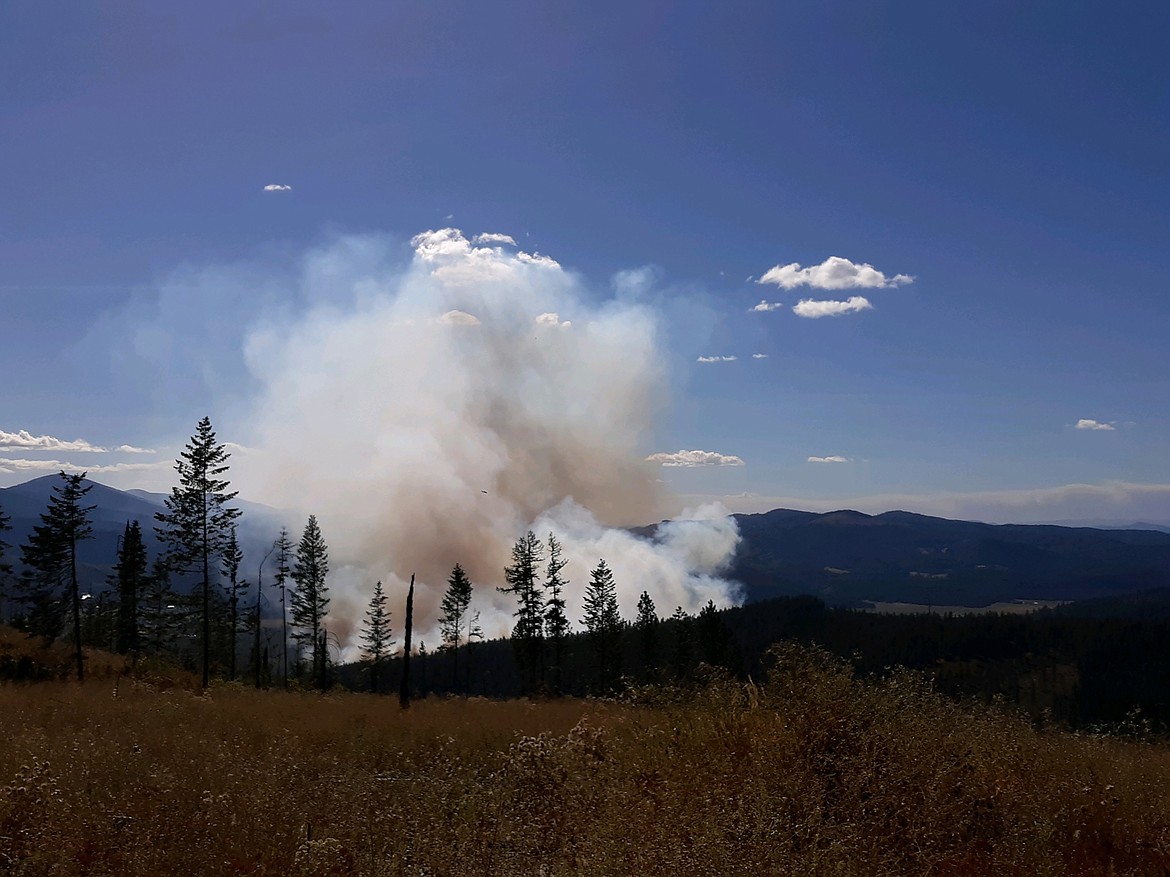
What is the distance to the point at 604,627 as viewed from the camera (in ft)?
257

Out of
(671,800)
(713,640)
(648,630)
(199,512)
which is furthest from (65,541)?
(713,640)

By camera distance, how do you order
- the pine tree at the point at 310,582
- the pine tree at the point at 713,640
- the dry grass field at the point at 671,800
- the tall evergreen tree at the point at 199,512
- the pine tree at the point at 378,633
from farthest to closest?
the pine tree at the point at 378,633, the pine tree at the point at 713,640, the pine tree at the point at 310,582, the tall evergreen tree at the point at 199,512, the dry grass field at the point at 671,800

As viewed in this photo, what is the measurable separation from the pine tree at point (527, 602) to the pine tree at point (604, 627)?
28.5 ft

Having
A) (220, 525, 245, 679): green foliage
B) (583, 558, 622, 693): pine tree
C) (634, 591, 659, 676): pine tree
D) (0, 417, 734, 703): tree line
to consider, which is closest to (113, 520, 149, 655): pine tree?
(0, 417, 734, 703): tree line

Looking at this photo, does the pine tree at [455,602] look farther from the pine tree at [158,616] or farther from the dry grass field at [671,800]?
the dry grass field at [671,800]

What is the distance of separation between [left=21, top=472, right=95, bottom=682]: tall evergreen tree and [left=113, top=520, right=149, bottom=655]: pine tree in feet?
21.5

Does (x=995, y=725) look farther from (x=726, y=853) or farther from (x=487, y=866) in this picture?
(x=487, y=866)

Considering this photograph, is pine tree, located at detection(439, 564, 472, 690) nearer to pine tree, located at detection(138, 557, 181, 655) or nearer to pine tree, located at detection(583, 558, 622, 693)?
pine tree, located at detection(583, 558, 622, 693)

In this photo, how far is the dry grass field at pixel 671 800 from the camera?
5.38 metres

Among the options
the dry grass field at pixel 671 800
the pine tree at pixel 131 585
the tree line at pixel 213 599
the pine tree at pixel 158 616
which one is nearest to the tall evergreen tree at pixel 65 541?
the tree line at pixel 213 599

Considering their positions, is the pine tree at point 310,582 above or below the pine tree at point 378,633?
above

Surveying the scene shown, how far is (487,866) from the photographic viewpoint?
535 cm

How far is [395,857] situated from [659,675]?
5.42 metres

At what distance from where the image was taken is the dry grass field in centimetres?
538
